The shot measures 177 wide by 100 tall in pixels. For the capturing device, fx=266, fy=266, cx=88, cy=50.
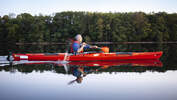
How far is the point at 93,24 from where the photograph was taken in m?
60.8

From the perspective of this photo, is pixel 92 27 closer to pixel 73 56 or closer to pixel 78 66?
pixel 73 56

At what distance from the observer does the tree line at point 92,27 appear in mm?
57406

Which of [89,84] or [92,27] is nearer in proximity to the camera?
[89,84]

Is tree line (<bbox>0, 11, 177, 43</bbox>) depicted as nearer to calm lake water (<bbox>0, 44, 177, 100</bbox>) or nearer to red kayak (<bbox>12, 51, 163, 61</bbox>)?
red kayak (<bbox>12, 51, 163, 61</bbox>)

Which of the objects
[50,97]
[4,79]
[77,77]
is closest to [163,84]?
[77,77]

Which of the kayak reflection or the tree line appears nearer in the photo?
the kayak reflection

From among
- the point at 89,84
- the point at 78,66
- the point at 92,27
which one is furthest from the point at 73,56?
the point at 92,27

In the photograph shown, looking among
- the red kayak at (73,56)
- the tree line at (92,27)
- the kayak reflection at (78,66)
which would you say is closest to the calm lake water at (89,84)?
the kayak reflection at (78,66)

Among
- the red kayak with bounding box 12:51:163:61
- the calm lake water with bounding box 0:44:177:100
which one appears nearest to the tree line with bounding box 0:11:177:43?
the red kayak with bounding box 12:51:163:61

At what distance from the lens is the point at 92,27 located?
59000mm

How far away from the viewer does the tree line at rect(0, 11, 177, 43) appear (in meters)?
57.4

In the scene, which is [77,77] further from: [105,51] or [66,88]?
[105,51]

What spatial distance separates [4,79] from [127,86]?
5773mm

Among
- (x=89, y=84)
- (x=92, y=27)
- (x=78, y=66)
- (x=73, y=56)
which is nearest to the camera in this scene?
(x=89, y=84)
